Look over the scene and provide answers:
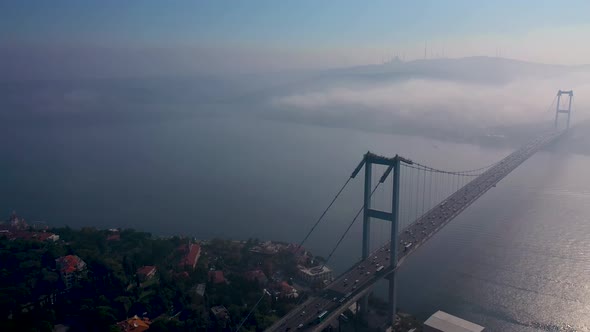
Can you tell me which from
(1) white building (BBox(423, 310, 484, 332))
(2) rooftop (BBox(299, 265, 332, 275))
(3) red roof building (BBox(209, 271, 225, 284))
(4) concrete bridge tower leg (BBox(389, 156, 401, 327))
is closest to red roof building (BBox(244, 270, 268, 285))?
(3) red roof building (BBox(209, 271, 225, 284))

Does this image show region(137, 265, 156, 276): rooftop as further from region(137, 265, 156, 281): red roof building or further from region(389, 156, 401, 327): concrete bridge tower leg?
region(389, 156, 401, 327): concrete bridge tower leg

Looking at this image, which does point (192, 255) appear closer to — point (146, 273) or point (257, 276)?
point (146, 273)

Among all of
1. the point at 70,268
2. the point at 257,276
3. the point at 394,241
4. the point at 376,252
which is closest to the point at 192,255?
the point at 257,276

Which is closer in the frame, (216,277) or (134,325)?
(134,325)

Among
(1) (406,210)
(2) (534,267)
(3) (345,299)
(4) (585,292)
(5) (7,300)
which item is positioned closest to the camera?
(3) (345,299)

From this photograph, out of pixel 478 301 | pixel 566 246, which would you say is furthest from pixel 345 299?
pixel 566 246

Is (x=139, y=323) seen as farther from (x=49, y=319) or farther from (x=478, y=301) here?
(x=478, y=301)
